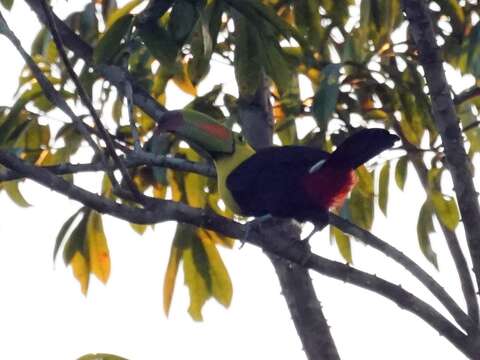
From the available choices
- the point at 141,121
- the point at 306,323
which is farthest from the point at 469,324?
the point at 141,121

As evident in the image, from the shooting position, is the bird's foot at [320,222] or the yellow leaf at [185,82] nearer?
the bird's foot at [320,222]

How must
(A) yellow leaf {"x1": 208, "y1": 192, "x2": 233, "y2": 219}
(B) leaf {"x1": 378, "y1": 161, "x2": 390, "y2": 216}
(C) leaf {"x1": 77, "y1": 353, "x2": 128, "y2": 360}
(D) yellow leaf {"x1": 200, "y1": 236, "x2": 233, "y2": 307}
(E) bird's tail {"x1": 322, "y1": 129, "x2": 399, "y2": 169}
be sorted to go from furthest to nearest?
1. (A) yellow leaf {"x1": 208, "y1": 192, "x2": 233, "y2": 219}
2. (D) yellow leaf {"x1": 200, "y1": 236, "x2": 233, "y2": 307}
3. (B) leaf {"x1": 378, "y1": 161, "x2": 390, "y2": 216}
4. (E) bird's tail {"x1": 322, "y1": 129, "x2": 399, "y2": 169}
5. (C) leaf {"x1": 77, "y1": 353, "x2": 128, "y2": 360}

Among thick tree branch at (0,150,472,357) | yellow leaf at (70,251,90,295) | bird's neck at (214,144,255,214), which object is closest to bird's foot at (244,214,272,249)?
thick tree branch at (0,150,472,357)

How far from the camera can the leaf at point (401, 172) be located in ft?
14.2

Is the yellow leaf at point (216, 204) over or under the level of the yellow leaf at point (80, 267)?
over

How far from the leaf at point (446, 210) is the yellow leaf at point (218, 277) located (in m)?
0.83

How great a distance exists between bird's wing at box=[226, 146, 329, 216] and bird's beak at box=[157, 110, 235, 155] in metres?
0.12

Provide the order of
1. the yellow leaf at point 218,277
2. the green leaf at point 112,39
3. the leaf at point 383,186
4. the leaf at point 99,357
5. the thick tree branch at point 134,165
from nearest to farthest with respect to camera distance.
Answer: the leaf at point 99,357
the thick tree branch at point 134,165
the green leaf at point 112,39
the leaf at point 383,186
the yellow leaf at point 218,277

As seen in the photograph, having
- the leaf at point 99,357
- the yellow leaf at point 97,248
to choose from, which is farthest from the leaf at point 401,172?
the leaf at point 99,357

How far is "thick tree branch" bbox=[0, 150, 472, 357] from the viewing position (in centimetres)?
330

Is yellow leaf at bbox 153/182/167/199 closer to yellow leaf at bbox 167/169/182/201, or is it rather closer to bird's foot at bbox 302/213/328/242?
yellow leaf at bbox 167/169/182/201

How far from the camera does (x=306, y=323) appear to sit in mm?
4012

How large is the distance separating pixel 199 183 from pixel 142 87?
1.47 ft

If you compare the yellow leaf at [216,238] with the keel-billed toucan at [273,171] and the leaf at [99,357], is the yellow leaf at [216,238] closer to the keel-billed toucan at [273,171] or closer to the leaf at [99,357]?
the keel-billed toucan at [273,171]
